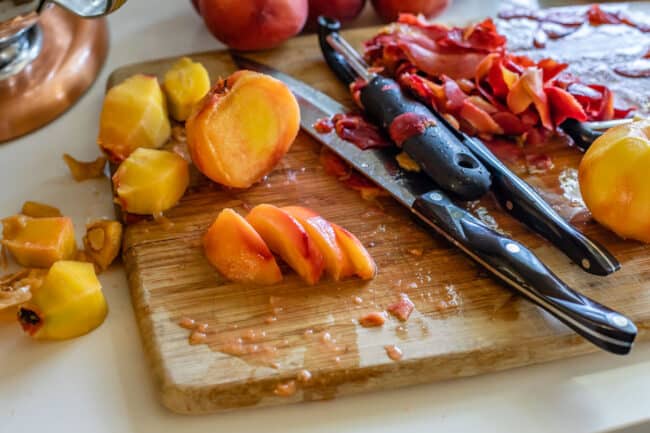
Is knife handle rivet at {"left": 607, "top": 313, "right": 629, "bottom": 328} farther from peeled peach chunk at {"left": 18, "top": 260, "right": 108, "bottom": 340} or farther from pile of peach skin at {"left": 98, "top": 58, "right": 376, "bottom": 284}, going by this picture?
peeled peach chunk at {"left": 18, "top": 260, "right": 108, "bottom": 340}

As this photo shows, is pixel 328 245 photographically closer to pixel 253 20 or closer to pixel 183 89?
pixel 183 89

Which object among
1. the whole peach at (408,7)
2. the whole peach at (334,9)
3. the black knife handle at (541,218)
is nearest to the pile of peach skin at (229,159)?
the black knife handle at (541,218)

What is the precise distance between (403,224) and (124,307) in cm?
38

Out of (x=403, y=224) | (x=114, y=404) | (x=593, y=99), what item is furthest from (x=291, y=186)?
(x=593, y=99)

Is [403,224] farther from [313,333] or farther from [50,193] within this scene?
[50,193]

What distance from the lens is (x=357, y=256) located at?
89 cm

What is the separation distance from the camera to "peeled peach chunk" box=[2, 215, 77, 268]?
914mm

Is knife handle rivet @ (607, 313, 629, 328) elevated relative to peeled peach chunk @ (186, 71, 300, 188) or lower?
lower

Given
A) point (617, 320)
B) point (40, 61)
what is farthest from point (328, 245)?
point (40, 61)

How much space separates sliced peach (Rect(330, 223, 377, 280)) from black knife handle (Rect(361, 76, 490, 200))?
158mm

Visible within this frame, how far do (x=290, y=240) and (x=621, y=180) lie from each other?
0.42 metres

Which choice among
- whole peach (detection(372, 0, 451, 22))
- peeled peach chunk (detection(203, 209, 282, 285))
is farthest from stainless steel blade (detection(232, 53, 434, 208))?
whole peach (detection(372, 0, 451, 22))

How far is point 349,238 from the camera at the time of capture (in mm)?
905

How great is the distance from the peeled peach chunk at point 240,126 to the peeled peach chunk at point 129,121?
10 centimetres
